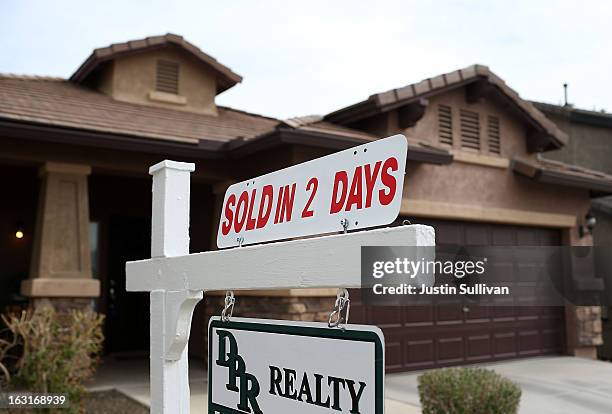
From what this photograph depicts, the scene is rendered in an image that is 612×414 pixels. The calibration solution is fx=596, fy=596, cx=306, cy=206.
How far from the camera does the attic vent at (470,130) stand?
1092 cm

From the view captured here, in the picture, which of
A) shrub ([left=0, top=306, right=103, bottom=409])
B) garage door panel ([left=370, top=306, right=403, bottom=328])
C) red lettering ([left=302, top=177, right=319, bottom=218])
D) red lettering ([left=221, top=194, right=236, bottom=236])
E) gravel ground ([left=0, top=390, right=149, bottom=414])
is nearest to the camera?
red lettering ([left=302, top=177, right=319, bottom=218])

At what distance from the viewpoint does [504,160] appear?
11.2 m

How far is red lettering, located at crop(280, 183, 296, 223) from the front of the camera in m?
1.73

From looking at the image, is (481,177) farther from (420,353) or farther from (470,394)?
(470,394)

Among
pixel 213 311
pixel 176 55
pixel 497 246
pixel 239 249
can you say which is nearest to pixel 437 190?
pixel 497 246

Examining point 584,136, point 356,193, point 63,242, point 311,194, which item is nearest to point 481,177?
point 63,242

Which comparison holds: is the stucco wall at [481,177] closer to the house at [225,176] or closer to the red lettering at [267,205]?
the house at [225,176]

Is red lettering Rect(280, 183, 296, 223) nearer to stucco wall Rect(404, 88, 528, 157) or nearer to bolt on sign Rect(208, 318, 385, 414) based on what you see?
bolt on sign Rect(208, 318, 385, 414)

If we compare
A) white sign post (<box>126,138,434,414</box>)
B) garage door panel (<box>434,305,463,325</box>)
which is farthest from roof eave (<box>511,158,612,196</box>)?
white sign post (<box>126,138,434,414</box>)

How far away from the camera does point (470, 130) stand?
11.0 m

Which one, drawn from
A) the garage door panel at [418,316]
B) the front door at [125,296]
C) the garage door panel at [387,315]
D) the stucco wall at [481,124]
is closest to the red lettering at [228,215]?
the garage door panel at [387,315]

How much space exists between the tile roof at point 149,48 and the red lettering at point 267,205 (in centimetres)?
1005

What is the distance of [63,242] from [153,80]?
4.28 m

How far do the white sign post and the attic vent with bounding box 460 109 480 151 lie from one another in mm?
9302
